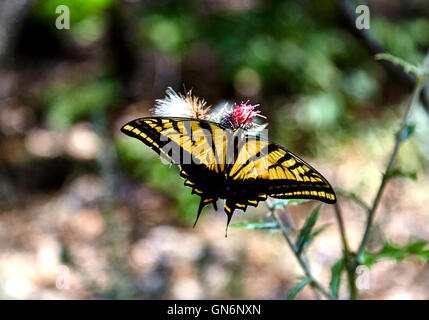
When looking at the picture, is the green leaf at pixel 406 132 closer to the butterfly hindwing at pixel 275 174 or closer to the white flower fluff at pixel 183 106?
the butterfly hindwing at pixel 275 174

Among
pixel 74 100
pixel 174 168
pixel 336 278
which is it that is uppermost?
pixel 74 100

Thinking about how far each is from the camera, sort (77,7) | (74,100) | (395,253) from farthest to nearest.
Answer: (74,100) < (77,7) < (395,253)

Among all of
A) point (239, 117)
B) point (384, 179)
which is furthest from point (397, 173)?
point (239, 117)

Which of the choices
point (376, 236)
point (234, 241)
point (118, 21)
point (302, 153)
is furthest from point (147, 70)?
point (376, 236)

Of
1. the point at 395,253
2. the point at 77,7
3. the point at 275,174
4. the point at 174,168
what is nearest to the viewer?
the point at 275,174

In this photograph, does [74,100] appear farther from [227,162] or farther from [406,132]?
[406,132]

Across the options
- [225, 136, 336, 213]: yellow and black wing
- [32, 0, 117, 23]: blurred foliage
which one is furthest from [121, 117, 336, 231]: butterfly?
[32, 0, 117, 23]: blurred foliage

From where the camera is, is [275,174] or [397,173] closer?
[275,174]

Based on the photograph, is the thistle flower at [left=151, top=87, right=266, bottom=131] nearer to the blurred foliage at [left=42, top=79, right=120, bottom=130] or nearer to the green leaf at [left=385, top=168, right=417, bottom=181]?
the green leaf at [left=385, top=168, right=417, bottom=181]

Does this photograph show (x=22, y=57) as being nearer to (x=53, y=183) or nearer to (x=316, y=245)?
(x=53, y=183)
